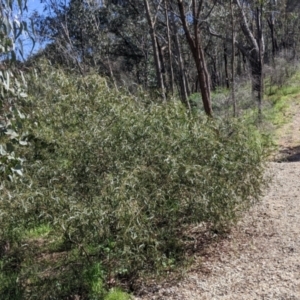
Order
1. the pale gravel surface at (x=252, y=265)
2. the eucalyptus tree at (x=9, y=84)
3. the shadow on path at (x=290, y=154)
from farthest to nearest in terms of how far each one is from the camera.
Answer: the shadow on path at (x=290, y=154)
the pale gravel surface at (x=252, y=265)
the eucalyptus tree at (x=9, y=84)

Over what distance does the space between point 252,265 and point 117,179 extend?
1958 millimetres

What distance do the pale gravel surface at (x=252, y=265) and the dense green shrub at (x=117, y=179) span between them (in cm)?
35

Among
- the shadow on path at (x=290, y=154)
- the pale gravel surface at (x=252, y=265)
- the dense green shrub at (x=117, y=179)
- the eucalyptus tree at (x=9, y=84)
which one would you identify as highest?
the eucalyptus tree at (x=9, y=84)

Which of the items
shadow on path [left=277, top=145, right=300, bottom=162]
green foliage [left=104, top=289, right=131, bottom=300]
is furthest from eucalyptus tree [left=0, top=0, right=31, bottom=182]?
shadow on path [left=277, top=145, right=300, bottom=162]

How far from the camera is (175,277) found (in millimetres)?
5328

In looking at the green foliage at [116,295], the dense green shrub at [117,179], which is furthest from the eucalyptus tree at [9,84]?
the green foliage at [116,295]

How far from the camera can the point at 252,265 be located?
5395 millimetres

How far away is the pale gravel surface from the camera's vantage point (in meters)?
4.90

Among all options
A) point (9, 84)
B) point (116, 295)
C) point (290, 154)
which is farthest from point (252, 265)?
point (290, 154)

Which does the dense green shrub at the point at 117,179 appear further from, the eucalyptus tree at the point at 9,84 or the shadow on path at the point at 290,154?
the shadow on path at the point at 290,154

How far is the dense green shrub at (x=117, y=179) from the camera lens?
14.9 feet

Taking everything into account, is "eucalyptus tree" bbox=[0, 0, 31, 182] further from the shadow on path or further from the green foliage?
the shadow on path

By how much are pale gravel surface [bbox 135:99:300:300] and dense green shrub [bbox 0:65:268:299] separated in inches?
13.6

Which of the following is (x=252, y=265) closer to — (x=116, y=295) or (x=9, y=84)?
(x=116, y=295)
